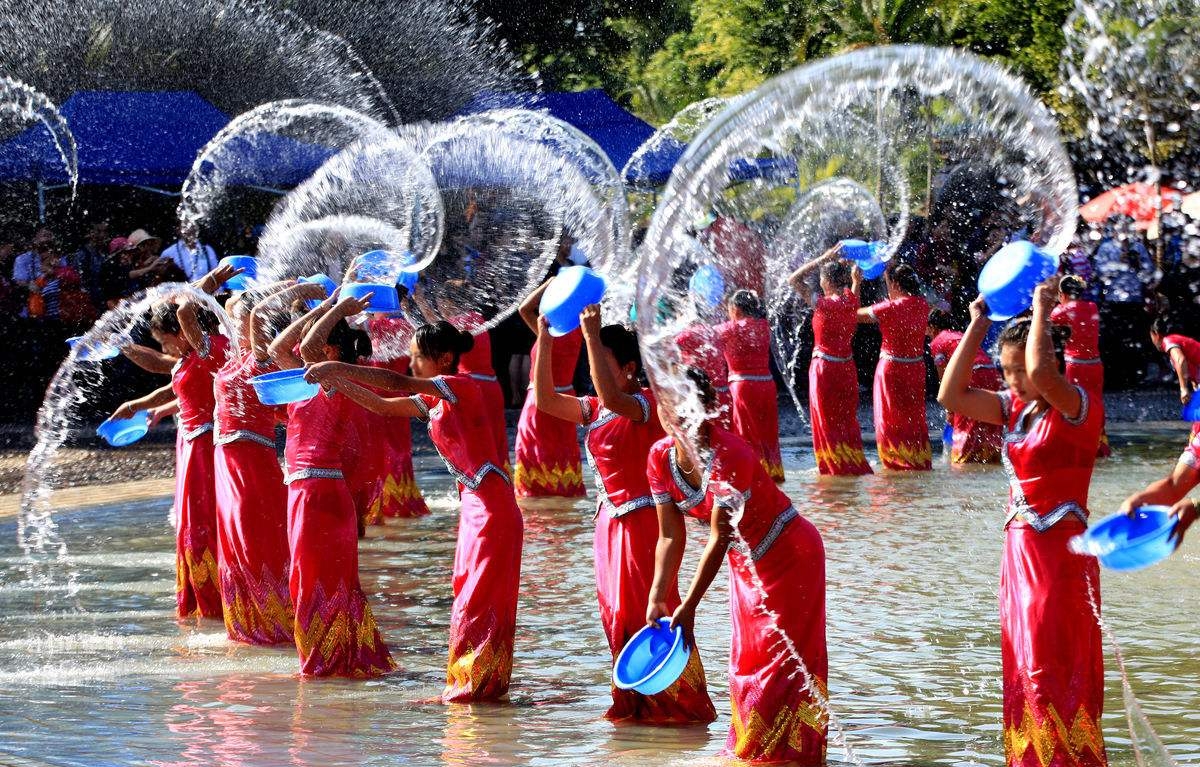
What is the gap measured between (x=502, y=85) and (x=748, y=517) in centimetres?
2002

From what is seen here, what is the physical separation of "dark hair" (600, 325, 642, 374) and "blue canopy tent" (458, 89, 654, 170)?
12305 millimetres

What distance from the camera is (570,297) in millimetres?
5484

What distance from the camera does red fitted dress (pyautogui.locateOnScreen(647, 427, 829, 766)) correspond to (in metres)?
5.16

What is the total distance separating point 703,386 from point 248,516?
3029 mm

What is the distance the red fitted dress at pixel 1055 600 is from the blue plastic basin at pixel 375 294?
2.67 m

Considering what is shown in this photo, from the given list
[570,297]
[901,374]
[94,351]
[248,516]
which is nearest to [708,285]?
[901,374]

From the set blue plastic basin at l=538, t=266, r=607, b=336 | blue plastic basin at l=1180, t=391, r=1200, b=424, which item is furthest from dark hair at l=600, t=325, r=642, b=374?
blue plastic basin at l=1180, t=391, r=1200, b=424

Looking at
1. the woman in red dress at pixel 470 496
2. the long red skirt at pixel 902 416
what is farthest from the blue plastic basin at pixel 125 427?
the long red skirt at pixel 902 416

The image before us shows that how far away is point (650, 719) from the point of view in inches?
241

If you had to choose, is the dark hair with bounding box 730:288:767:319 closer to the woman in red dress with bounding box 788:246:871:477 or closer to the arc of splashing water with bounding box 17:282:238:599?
the woman in red dress with bounding box 788:246:871:477

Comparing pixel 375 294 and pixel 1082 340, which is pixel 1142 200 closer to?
pixel 375 294

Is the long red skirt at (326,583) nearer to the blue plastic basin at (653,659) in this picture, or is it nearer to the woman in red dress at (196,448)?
the woman in red dress at (196,448)

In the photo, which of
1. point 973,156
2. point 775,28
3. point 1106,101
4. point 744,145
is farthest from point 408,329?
point 775,28

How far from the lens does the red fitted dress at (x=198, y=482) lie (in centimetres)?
823
